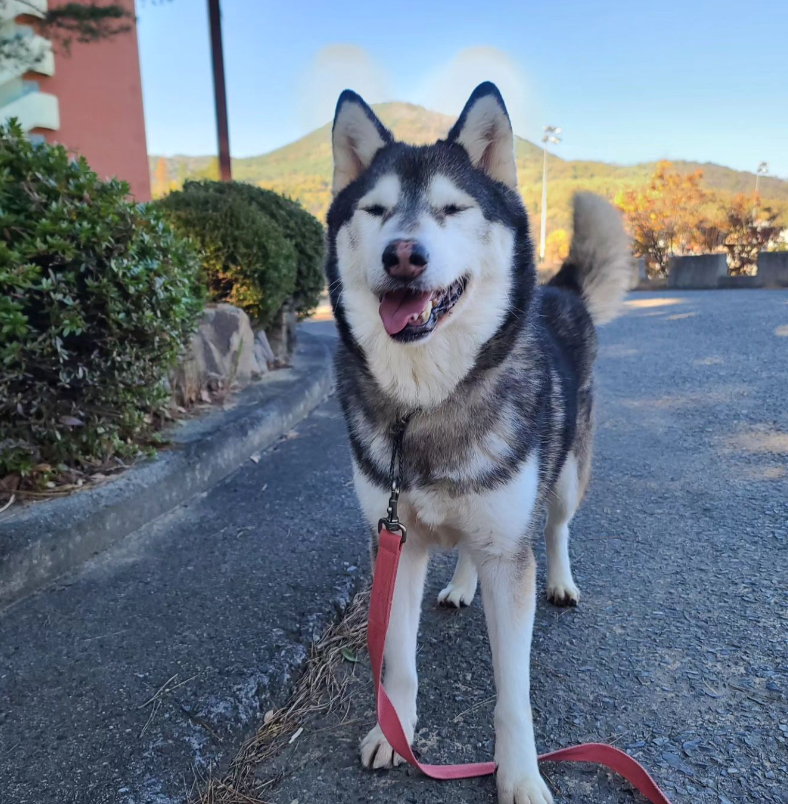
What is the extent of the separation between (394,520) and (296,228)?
5068 millimetres

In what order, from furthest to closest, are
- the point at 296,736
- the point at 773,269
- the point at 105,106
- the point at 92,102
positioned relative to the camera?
the point at 773,269 → the point at 105,106 → the point at 92,102 → the point at 296,736

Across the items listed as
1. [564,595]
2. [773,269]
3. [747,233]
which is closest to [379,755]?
[564,595]

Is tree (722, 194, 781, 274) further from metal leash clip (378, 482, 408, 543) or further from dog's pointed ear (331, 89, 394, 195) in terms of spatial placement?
metal leash clip (378, 482, 408, 543)

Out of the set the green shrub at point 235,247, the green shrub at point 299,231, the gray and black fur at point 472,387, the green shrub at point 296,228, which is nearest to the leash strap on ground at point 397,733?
the gray and black fur at point 472,387

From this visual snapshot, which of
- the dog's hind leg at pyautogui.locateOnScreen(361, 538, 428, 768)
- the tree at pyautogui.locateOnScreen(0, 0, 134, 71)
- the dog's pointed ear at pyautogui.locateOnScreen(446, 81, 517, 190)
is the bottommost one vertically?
the dog's hind leg at pyautogui.locateOnScreen(361, 538, 428, 768)

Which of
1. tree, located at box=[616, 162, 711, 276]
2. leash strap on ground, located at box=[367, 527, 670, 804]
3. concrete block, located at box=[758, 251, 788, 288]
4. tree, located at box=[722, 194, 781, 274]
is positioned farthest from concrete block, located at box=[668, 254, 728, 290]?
leash strap on ground, located at box=[367, 527, 670, 804]

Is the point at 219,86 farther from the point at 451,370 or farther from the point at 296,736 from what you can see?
the point at 296,736

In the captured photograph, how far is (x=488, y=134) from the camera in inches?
79.6

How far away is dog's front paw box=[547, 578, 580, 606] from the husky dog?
592 millimetres

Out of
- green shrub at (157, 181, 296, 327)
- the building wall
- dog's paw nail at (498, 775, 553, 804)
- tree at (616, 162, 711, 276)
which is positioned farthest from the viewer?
tree at (616, 162, 711, 276)

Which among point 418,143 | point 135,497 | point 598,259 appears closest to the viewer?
point 418,143

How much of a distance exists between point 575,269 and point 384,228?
169 cm

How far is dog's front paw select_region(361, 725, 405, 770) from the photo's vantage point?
1.71 metres

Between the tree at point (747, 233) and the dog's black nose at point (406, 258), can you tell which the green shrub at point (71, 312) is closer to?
the dog's black nose at point (406, 258)
